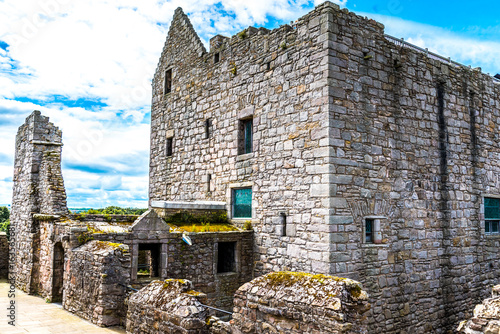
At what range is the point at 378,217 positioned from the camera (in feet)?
32.4

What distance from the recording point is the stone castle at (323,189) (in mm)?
9375

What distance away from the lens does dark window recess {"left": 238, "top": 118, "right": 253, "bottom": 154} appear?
39.3ft

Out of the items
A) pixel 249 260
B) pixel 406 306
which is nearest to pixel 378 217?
pixel 406 306

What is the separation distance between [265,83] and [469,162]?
6525mm

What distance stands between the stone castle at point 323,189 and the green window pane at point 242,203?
5 cm

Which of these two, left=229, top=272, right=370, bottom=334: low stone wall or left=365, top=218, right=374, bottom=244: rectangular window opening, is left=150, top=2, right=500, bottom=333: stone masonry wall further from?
left=229, top=272, right=370, bottom=334: low stone wall

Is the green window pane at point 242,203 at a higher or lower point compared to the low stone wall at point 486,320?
higher

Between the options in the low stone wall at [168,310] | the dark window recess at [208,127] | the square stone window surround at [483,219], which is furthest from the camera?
the dark window recess at [208,127]

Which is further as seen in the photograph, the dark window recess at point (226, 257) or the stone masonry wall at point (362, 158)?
the dark window recess at point (226, 257)

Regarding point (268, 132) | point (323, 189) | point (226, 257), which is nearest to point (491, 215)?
point (323, 189)

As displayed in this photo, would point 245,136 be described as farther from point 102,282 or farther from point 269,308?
point 269,308

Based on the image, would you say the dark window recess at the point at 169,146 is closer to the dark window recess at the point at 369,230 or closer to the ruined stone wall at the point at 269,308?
the dark window recess at the point at 369,230

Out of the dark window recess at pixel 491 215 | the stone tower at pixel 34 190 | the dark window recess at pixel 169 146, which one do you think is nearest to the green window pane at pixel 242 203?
the dark window recess at pixel 169 146

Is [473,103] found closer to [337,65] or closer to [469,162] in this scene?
[469,162]
